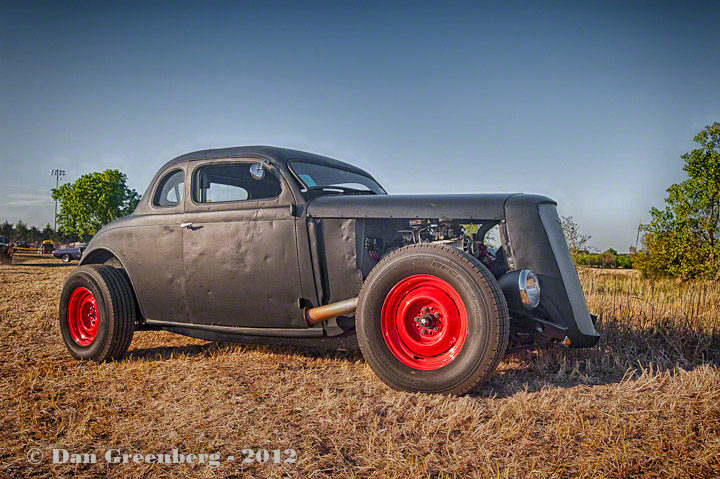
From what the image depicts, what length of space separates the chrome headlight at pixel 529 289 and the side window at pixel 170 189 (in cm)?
321

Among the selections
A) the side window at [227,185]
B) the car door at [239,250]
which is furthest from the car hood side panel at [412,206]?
the side window at [227,185]

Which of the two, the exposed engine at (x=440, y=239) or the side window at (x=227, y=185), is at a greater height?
the side window at (x=227, y=185)

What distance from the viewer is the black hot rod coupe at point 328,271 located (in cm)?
315

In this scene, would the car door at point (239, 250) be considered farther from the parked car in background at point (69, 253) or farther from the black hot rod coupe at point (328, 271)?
the parked car in background at point (69, 253)

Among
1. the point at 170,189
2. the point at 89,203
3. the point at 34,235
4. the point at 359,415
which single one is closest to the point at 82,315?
the point at 170,189

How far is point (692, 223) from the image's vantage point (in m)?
15.5

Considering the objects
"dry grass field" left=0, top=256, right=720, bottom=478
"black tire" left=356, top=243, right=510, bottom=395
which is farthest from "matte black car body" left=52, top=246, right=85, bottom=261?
"black tire" left=356, top=243, right=510, bottom=395

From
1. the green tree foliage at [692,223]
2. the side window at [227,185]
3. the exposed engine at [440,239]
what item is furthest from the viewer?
the green tree foliage at [692,223]

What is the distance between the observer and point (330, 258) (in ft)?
12.1

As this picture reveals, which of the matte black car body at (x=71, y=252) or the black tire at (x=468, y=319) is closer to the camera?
the black tire at (x=468, y=319)

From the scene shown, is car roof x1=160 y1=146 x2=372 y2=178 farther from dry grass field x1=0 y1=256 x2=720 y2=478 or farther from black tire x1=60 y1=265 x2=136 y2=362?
dry grass field x1=0 y1=256 x2=720 y2=478

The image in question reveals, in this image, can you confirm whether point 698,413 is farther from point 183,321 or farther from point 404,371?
point 183,321

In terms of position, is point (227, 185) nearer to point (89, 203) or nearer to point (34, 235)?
point (89, 203)

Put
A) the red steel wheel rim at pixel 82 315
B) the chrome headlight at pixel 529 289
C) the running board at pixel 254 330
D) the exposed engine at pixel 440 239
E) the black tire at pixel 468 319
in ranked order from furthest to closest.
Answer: the red steel wheel rim at pixel 82 315, the running board at pixel 254 330, the exposed engine at pixel 440 239, the chrome headlight at pixel 529 289, the black tire at pixel 468 319
